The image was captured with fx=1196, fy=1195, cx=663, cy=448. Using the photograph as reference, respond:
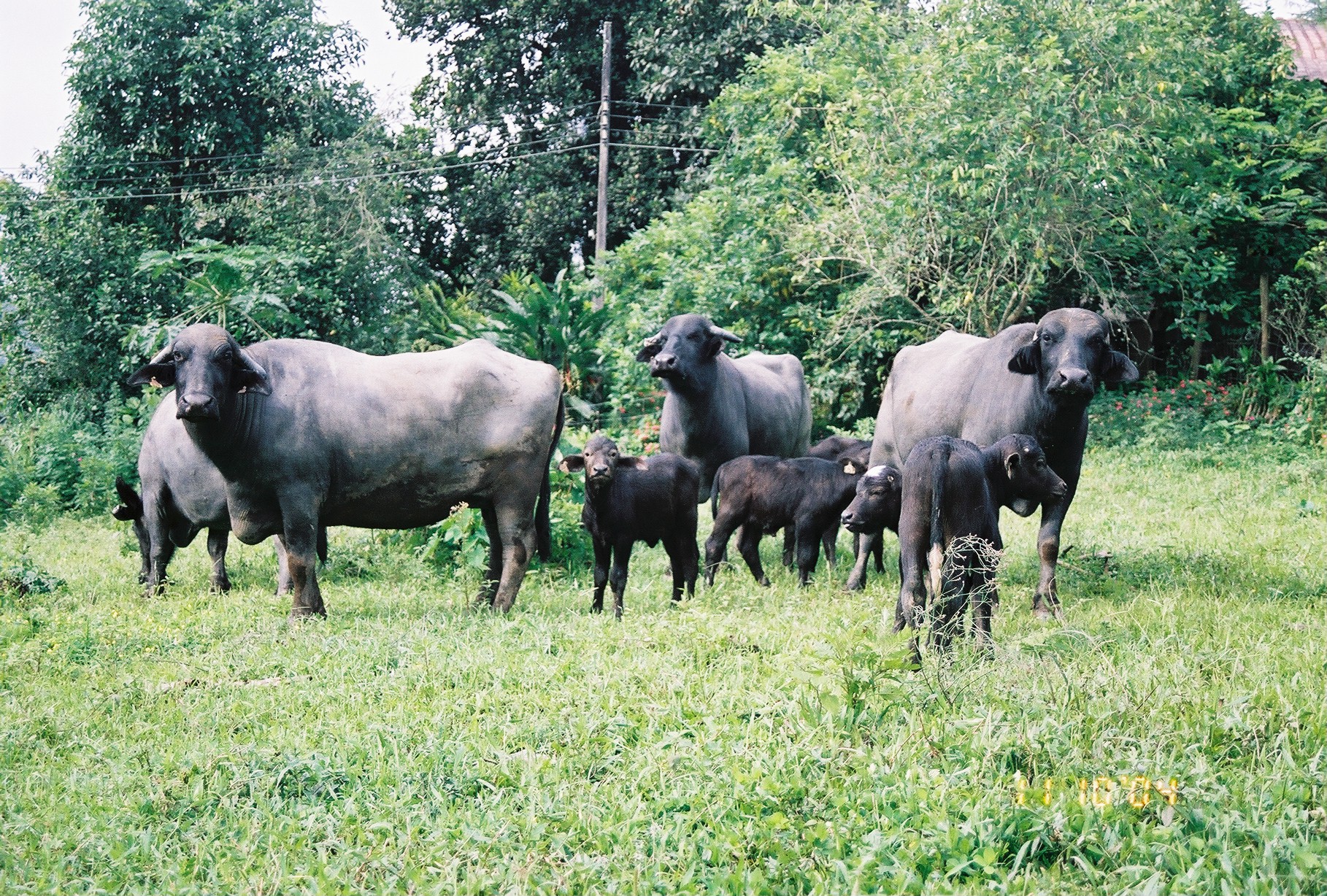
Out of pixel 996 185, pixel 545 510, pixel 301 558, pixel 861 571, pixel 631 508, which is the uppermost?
pixel 996 185

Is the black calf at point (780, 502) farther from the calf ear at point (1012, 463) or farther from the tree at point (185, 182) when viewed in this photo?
the tree at point (185, 182)

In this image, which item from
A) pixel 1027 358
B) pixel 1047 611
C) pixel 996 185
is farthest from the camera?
pixel 996 185

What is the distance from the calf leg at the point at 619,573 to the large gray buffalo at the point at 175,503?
2.92 metres

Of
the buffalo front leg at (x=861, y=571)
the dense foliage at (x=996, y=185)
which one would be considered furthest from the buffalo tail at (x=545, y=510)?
the dense foliage at (x=996, y=185)

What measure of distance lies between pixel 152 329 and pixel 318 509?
564 inches

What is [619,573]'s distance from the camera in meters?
7.68

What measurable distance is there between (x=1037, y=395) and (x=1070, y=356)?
0.38 meters

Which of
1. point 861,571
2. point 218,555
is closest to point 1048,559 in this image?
point 861,571

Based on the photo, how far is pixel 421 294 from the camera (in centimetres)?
2317

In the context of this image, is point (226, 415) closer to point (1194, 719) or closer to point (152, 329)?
point (1194, 719)

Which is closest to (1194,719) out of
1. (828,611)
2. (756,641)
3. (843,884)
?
(843,884)

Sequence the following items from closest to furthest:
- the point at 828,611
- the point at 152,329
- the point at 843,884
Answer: the point at 843,884, the point at 828,611, the point at 152,329

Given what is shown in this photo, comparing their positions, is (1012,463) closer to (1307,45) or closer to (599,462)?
(599,462)

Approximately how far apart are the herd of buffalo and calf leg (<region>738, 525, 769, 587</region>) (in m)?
0.02
